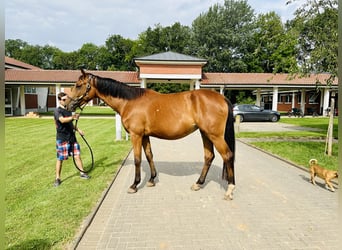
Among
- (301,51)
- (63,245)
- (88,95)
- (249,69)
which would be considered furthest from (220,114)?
(249,69)

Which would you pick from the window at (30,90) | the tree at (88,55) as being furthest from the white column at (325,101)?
the tree at (88,55)

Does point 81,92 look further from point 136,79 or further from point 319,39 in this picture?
point 136,79

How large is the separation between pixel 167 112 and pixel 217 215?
207cm

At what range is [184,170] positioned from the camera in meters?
6.03

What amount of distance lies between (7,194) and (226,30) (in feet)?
153

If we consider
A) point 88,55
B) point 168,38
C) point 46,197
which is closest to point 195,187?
point 46,197

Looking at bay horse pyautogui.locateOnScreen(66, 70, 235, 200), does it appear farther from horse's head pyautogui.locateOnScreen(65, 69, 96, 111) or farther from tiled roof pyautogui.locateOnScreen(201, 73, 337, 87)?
tiled roof pyautogui.locateOnScreen(201, 73, 337, 87)

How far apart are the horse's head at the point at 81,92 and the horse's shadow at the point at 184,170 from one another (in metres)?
2.18

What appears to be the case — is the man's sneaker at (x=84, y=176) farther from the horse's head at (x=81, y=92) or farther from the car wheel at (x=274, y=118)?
the car wheel at (x=274, y=118)

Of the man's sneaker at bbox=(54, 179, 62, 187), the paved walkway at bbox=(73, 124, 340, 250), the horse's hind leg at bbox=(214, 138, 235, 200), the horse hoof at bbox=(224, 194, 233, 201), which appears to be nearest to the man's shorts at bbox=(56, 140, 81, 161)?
the man's sneaker at bbox=(54, 179, 62, 187)

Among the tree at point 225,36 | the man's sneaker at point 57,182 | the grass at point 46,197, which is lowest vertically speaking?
the grass at point 46,197

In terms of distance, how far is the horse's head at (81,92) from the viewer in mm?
4520

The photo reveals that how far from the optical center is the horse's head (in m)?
4.52

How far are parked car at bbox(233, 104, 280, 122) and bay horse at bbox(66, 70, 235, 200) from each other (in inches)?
632
